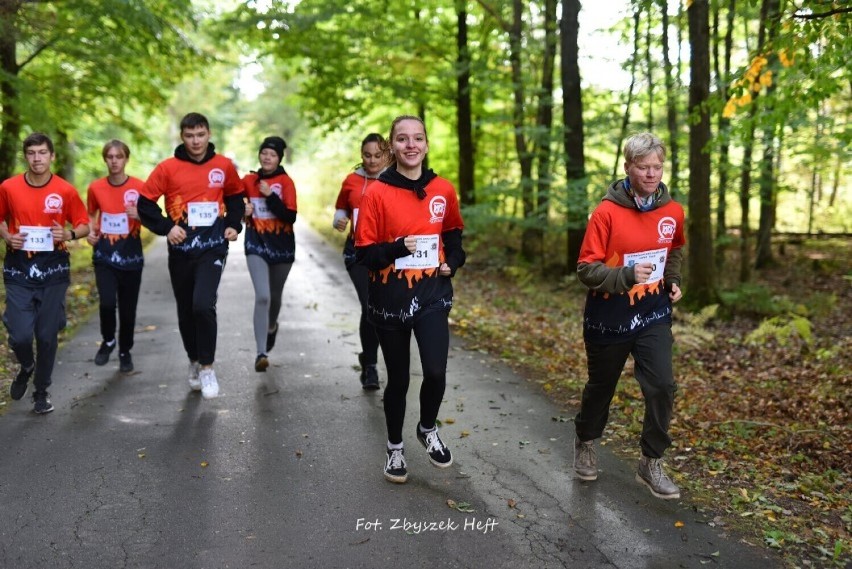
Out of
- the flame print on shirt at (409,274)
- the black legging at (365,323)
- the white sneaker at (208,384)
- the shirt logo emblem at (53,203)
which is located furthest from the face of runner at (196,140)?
the flame print on shirt at (409,274)

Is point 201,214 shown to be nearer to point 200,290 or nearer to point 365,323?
point 200,290

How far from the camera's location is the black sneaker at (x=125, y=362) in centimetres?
800

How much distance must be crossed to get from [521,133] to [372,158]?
910cm

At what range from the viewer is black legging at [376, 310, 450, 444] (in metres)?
4.81

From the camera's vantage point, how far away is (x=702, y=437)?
6.16 meters

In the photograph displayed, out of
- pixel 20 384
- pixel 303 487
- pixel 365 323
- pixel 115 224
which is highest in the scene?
pixel 115 224

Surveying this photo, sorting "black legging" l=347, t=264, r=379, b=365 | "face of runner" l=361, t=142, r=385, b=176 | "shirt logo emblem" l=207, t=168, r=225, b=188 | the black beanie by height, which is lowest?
"black legging" l=347, t=264, r=379, b=365

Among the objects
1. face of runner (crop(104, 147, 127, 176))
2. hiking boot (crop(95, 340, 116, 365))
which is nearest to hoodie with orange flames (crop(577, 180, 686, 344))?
face of runner (crop(104, 147, 127, 176))

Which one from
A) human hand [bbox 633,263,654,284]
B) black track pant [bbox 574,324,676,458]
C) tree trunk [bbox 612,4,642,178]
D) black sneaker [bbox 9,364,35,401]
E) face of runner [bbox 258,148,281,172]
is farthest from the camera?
tree trunk [bbox 612,4,642,178]

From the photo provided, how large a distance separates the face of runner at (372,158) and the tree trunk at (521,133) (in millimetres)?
7838

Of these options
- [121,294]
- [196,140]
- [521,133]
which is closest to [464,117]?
[521,133]

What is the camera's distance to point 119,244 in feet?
26.5

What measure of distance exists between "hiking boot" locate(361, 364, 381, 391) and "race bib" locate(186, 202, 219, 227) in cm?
192

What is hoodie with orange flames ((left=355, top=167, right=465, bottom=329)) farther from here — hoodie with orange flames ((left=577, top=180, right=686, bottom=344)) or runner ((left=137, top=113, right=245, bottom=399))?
runner ((left=137, top=113, right=245, bottom=399))
